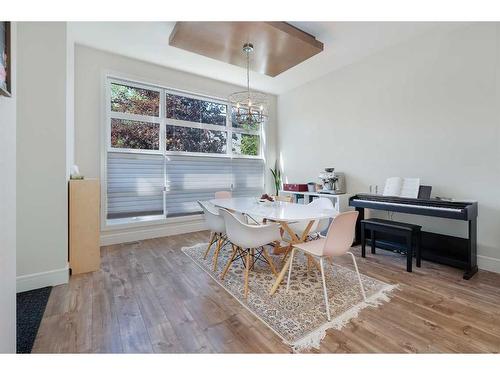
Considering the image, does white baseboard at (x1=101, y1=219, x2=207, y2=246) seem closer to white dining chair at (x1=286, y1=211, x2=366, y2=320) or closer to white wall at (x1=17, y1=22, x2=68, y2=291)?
white wall at (x1=17, y1=22, x2=68, y2=291)

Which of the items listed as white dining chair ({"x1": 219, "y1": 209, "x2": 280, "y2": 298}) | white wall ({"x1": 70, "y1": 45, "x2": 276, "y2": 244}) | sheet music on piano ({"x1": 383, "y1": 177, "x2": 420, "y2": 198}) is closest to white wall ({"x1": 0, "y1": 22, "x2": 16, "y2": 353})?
white dining chair ({"x1": 219, "y1": 209, "x2": 280, "y2": 298})

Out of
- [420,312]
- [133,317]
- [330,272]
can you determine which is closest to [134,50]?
[133,317]

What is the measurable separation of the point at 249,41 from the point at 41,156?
8.84ft

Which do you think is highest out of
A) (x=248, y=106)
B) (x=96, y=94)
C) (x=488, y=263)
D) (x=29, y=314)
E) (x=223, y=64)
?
(x=223, y=64)

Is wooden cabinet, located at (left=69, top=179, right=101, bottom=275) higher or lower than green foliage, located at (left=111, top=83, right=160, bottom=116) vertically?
lower

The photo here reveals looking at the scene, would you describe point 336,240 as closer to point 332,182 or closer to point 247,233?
point 247,233

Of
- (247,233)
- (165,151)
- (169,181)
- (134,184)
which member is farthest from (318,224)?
(134,184)

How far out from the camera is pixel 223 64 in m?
4.05

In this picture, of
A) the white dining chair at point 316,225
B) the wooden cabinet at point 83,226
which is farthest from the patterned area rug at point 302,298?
the wooden cabinet at point 83,226

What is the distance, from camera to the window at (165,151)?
388cm

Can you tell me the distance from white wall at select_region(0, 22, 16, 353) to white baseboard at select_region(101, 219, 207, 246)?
8.70ft

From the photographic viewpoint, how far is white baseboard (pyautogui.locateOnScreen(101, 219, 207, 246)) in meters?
3.77

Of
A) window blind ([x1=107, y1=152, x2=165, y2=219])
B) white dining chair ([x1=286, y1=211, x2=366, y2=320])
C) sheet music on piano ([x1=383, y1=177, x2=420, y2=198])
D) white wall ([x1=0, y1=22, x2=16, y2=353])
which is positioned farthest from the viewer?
window blind ([x1=107, y1=152, x2=165, y2=219])

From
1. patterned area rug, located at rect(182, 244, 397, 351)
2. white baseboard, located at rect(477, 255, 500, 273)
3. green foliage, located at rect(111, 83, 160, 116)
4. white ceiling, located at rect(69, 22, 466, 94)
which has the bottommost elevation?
patterned area rug, located at rect(182, 244, 397, 351)
